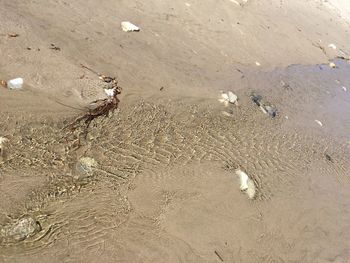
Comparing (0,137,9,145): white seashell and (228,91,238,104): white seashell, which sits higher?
(228,91,238,104): white seashell

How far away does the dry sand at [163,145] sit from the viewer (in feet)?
13.9

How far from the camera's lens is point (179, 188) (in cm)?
496

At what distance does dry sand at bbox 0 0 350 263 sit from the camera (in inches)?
167

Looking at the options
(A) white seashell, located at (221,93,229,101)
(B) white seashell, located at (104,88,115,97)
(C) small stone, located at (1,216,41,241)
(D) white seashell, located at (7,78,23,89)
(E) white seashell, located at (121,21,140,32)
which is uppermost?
(E) white seashell, located at (121,21,140,32)

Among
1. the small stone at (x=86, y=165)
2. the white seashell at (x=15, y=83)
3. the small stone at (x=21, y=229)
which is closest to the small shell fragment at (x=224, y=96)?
the small stone at (x=86, y=165)

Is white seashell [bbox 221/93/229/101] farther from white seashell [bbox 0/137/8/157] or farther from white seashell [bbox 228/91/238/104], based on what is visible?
white seashell [bbox 0/137/8/157]

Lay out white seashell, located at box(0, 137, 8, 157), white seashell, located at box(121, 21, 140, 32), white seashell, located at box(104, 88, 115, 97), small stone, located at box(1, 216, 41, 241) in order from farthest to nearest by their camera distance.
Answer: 1. white seashell, located at box(121, 21, 140, 32)
2. white seashell, located at box(104, 88, 115, 97)
3. white seashell, located at box(0, 137, 8, 157)
4. small stone, located at box(1, 216, 41, 241)

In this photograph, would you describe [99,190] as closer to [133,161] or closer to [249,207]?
[133,161]

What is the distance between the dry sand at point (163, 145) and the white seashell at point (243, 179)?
0.26 ft

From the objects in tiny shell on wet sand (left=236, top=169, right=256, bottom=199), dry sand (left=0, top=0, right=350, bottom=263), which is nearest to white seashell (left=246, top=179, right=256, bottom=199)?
tiny shell on wet sand (left=236, top=169, right=256, bottom=199)

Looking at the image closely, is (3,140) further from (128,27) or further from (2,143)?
(128,27)

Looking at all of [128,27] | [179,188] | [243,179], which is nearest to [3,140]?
[179,188]

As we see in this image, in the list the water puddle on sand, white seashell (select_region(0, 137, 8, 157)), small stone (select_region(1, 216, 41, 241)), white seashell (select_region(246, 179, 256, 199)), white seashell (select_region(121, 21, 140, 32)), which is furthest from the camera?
white seashell (select_region(121, 21, 140, 32))

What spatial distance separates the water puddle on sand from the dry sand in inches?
0.6
